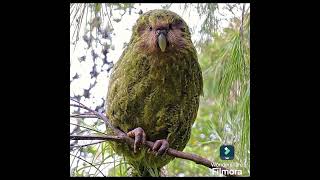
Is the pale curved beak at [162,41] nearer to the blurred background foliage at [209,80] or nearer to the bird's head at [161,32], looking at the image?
the bird's head at [161,32]

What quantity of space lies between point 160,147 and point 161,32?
0.43 meters

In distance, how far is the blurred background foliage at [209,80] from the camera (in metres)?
1.72

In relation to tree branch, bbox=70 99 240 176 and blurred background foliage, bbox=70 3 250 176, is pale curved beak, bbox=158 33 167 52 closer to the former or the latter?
blurred background foliage, bbox=70 3 250 176

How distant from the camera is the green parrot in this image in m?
1.70

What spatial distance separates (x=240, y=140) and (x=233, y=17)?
51 centimetres

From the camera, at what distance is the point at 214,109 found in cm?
212

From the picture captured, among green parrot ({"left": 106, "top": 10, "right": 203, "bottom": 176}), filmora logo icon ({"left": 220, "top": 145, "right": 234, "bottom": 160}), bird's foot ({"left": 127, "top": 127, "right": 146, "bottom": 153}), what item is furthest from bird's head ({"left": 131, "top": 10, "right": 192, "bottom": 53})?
filmora logo icon ({"left": 220, "top": 145, "right": 234, "bottom": 160})

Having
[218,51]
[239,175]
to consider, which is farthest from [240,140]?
[218,51]

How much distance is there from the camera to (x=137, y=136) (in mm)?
1687

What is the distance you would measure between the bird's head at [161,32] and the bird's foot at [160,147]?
34cm

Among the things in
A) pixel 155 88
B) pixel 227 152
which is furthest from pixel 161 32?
pixel 227 152
